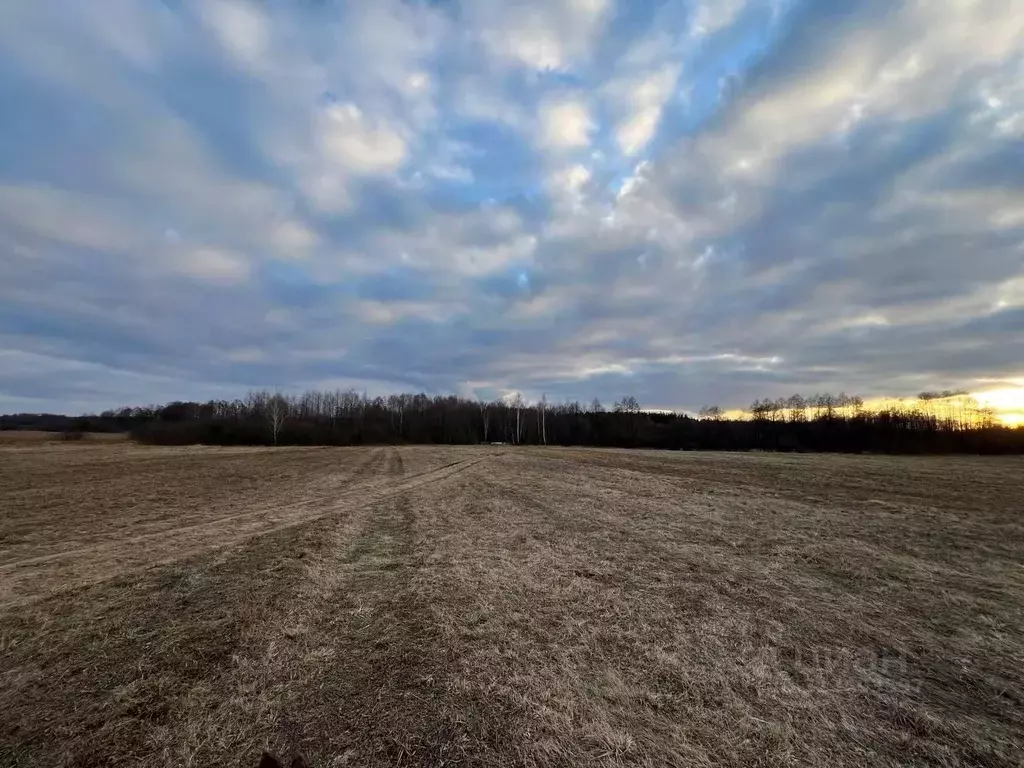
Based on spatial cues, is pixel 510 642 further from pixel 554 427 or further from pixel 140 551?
pixel 554 427

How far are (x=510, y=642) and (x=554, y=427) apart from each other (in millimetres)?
110096

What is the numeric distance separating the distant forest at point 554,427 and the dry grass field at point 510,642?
74411 mm

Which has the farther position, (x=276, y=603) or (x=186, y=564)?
(x=186, y=564)

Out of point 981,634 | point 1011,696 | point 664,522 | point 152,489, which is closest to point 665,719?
point 1011,696

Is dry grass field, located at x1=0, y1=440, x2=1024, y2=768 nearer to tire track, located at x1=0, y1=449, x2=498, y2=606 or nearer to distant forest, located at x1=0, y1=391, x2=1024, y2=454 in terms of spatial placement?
tire track, located at x1=0, y1=449, x2=498, y2=606

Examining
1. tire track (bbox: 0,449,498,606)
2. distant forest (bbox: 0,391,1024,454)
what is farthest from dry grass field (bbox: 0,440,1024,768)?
distant forest (bbox: 0,391,1024,454)

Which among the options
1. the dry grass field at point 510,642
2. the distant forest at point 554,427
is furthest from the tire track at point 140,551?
the distant forest at point 554,427

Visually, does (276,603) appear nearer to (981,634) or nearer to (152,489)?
(981,634)

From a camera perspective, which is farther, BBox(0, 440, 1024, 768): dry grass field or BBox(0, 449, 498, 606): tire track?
BBox(0, 449, 498, 606): tire track

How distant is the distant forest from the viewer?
80.6 m

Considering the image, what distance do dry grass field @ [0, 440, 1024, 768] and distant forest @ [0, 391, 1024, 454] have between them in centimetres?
7441

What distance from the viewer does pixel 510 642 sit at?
6.67 metres

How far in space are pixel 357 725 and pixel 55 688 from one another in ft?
12.1

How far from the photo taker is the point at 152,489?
2184cm
